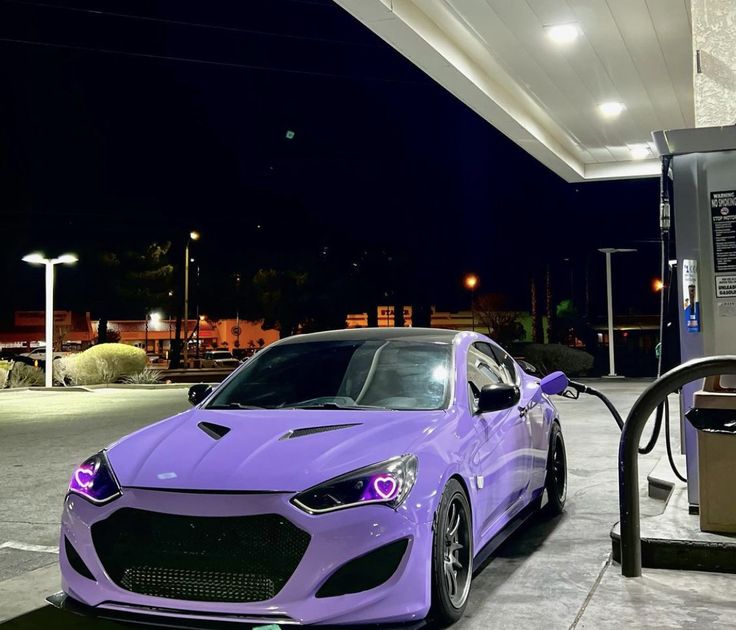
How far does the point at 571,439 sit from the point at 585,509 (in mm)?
4719

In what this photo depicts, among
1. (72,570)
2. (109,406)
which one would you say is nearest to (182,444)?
(72,570)

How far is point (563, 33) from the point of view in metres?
9.61

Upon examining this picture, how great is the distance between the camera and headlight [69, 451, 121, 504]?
12.9 feet

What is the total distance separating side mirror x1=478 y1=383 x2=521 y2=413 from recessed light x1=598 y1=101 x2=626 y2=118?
28.3 ft

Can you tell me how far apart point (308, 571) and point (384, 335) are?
2.40 m

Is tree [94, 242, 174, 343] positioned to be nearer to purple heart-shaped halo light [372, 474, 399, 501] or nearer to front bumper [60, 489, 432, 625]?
front bumper [60, 489, 432, 625]

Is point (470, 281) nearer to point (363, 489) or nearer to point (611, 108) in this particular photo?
point (611, 108)

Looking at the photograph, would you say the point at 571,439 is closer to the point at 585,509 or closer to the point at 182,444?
the point at 585,509

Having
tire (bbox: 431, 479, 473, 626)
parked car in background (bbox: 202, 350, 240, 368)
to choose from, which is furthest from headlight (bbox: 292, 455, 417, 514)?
parked car in background (bbox: 202, 350, 240, 368)

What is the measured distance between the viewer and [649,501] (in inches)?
268

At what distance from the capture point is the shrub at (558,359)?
3394cm

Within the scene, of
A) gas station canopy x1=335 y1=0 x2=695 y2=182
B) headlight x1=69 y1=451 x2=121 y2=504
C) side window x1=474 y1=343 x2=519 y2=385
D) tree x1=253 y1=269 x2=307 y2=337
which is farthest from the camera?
tree x1=253 y1=269 x2=307 y2=337

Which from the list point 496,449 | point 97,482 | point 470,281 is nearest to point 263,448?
point 97,482

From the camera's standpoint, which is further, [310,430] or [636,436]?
[636,436]
